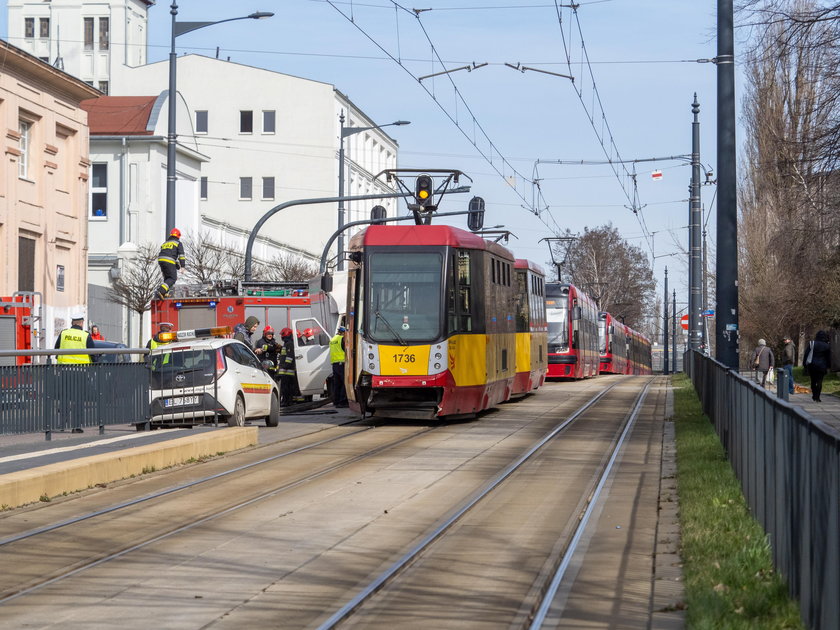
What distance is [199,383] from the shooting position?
20.0 meters

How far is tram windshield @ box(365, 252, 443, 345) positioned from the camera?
858 inches

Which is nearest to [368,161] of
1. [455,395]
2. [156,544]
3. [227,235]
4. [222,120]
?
[222,120]

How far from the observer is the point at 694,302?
1635 inches

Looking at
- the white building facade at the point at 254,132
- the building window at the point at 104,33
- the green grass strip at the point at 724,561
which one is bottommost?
the green grass strip at the point at 724,561

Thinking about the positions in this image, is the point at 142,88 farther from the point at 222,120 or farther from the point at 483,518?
the point at 483,518

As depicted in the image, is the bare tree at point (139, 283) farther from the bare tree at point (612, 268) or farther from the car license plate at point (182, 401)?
the bare tree at point (612, 268)

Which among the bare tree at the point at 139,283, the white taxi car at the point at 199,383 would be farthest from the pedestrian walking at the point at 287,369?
the bare tree at the point at 139,283

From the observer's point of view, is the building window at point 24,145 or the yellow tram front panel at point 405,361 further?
the building window at point 24,145

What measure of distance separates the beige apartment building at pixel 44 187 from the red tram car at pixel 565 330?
48.8 ft

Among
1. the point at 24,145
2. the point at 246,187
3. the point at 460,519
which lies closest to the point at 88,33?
the point at 246,187

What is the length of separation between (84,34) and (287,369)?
6235 centimetres

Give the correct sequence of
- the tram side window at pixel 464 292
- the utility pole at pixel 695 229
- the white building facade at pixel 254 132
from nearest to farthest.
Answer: the tram side window at pixel 464 292 < the utility pole at pixel 695 229 < the white building facade at pixel 254 132

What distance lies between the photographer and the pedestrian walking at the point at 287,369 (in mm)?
27484

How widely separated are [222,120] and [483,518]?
66.8 metres
